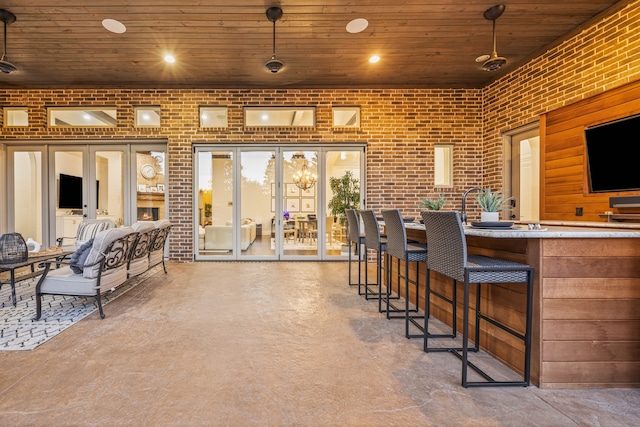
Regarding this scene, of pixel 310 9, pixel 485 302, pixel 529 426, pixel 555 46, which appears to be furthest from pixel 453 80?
pixel 529 426

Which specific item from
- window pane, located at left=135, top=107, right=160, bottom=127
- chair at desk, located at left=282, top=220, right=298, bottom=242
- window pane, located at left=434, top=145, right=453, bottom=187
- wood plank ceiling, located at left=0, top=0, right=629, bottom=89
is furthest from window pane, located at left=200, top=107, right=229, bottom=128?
Result: window pane, located at left=434, top=145, right=453, bottom=187

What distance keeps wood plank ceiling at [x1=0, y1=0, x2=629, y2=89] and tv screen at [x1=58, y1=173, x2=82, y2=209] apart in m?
1.75

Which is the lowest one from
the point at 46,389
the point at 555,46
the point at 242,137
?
the point at 46,389

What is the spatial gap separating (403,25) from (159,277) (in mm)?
4881

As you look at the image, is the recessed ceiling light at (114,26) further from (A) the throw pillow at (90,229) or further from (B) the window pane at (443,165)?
(B) the window pane at (443,165)

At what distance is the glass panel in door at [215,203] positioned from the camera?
5.98 m

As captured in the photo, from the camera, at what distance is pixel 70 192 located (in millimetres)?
6000

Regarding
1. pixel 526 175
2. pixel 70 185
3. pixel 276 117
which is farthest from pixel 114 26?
pixel 526 175

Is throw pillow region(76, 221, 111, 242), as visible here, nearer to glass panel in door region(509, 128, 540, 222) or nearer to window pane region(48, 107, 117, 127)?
window pane region(48, 107, 117, 127)

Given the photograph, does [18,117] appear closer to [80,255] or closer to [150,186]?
[150,186]

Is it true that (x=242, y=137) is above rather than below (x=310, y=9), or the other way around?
below

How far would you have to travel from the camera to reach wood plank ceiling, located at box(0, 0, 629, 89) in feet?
11.5

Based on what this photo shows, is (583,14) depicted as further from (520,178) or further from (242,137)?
(242,137)

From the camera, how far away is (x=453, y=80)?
5566 millimetres
